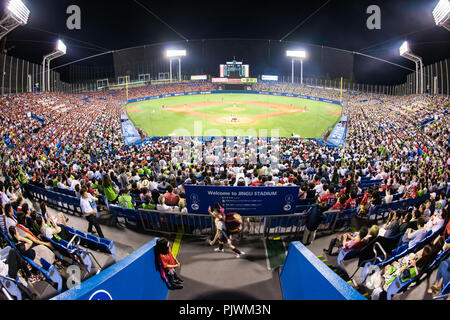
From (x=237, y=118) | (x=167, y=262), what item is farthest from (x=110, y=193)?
(x=237, y=118)

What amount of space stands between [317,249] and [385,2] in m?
53.8

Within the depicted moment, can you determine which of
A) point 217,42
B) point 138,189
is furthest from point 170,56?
point 138,189

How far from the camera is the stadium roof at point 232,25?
4559 cm

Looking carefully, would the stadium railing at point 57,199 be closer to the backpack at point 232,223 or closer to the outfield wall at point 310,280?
the backpack at point 232,223

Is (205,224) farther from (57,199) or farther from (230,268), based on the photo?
(57,199)

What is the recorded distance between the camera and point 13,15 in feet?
107

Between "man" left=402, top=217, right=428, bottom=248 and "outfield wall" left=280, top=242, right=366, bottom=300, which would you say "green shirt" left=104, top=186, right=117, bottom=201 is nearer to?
"outfield wall" left=280, top=242, right=366, bottom=300

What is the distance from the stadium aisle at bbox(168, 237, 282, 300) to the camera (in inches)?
228

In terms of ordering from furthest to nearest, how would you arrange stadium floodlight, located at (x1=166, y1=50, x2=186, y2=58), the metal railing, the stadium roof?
stadium floodlight, located at (x1=166, y1=50, x2=186, y2=58)
the stadium roof
the metal railing

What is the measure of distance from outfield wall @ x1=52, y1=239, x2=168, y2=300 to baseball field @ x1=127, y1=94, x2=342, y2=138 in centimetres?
2871

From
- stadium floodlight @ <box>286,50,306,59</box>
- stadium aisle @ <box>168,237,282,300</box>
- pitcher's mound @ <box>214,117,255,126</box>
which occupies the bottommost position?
stadium aisle @ <box>168,237,282,300</box>

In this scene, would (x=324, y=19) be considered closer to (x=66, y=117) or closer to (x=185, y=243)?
(x=66, y=117)

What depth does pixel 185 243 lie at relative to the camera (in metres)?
8.12

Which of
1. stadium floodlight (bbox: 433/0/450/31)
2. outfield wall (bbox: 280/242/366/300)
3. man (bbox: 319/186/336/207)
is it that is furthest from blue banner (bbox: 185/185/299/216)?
stadium floodlight (bbox: 433/0/450/31)
